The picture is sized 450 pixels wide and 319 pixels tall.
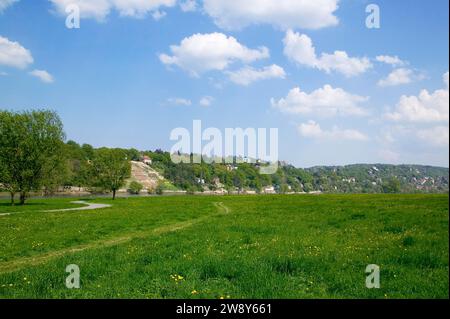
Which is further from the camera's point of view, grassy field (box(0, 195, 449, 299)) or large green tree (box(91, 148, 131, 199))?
large green tree (box(91, 148, 131, 199))

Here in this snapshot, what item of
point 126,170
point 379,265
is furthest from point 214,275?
point 126,170

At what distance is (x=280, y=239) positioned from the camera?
17953mm

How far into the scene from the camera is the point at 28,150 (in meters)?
67.6

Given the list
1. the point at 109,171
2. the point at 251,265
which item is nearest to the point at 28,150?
the point at 109,171

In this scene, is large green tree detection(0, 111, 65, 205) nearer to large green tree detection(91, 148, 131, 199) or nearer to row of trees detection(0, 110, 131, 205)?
row of trees detection(0, 110, 131, 205)

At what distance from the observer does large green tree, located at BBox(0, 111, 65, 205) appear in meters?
66.9

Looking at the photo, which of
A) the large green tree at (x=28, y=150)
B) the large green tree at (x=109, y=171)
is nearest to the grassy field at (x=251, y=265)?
the large green tree at (x=28, y=150)

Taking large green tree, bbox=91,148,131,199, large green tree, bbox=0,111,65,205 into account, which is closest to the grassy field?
large green tree, bbox=0,111,65,205

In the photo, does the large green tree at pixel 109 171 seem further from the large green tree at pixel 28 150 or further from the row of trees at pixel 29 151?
the large green tree at pixel 28 150

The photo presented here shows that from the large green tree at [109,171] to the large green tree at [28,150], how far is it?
3120cm

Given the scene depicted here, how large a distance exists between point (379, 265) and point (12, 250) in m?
17.5

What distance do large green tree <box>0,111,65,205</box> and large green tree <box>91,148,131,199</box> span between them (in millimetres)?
31198

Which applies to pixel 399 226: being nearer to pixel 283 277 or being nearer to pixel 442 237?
pixel 442 237
